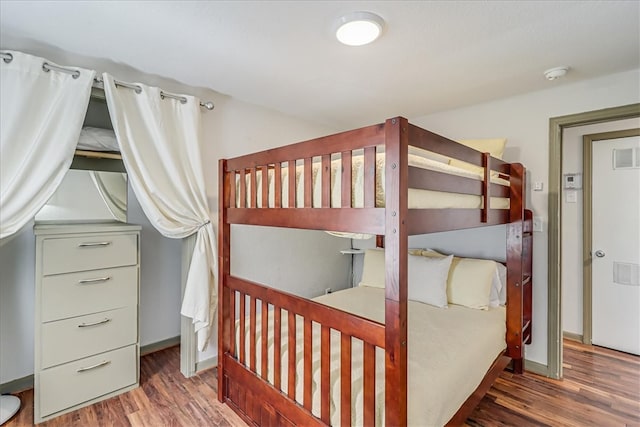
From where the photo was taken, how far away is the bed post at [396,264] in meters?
1.06

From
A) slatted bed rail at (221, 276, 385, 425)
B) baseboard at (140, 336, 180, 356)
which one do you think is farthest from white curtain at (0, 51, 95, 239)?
baseboard at (140, 336, 180, 356)

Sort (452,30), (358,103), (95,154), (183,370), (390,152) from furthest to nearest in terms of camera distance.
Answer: (358,103)
(183,370)
(95,154)
(452,30)
(390,152)

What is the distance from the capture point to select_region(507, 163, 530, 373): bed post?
210 centimetres

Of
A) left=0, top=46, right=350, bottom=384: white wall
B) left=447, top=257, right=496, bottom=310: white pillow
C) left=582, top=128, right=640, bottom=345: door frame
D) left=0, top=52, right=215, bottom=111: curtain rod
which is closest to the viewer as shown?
left=0, top=52, right=215, bottom=111: curtain rod

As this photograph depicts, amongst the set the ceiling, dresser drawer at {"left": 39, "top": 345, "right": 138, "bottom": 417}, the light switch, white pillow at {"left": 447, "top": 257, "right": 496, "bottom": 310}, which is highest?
the ceiling

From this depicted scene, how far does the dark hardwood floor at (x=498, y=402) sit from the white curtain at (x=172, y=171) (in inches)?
14.1

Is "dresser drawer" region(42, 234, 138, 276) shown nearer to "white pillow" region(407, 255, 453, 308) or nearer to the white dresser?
the white dresser

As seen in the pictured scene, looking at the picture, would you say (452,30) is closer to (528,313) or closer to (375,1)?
(375,1)

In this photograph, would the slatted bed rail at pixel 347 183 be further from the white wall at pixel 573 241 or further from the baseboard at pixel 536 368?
the white wall at pixel 573 241

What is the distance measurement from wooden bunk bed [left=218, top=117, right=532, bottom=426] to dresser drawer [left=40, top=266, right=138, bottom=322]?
26.5 inches

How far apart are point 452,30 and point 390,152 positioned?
1.00 m

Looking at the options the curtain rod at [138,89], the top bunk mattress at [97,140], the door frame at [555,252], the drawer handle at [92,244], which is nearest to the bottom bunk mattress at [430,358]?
the door frame at [555,252]

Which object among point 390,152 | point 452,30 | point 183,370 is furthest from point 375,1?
point 183,370

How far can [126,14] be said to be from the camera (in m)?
1.49
